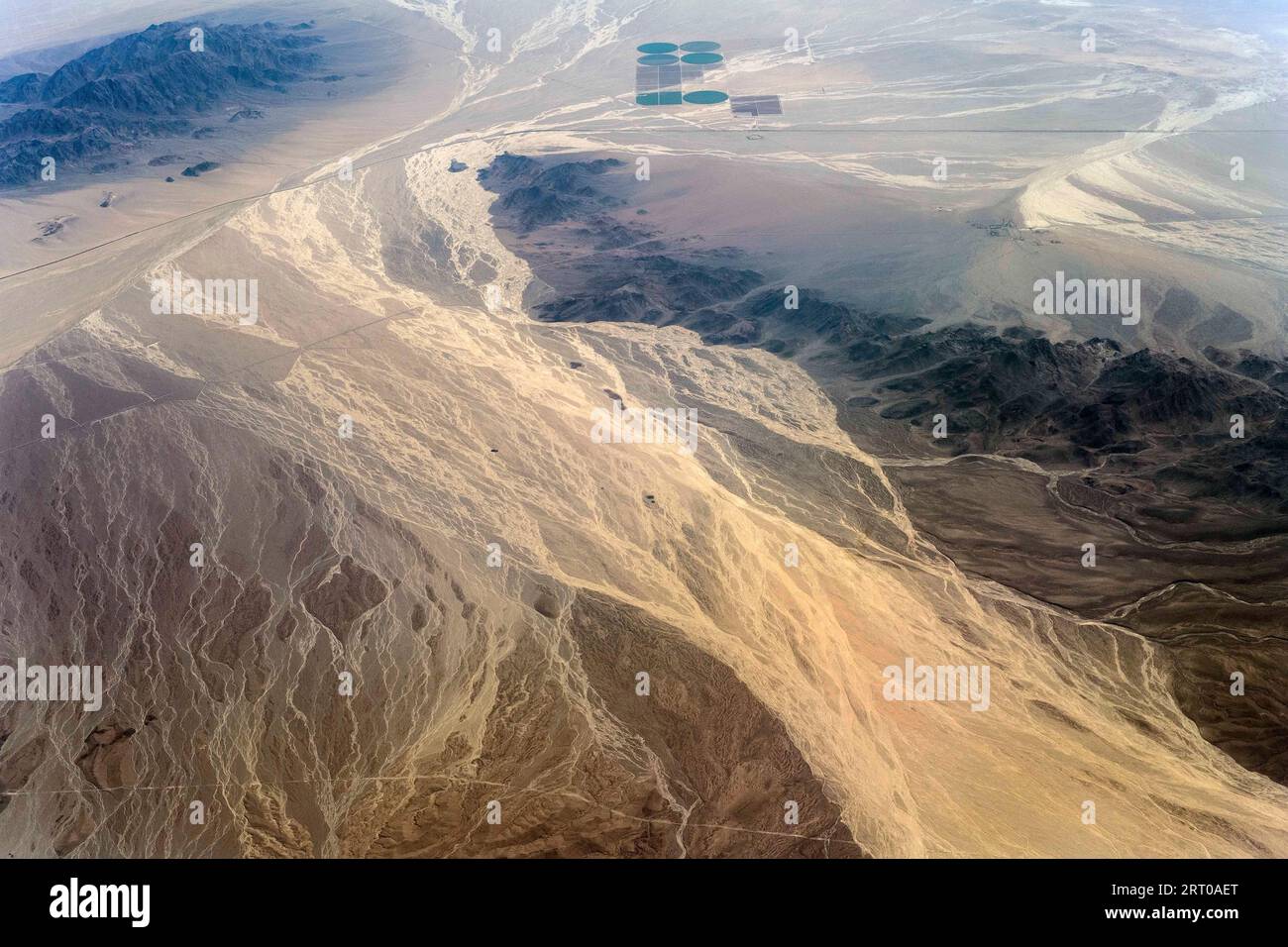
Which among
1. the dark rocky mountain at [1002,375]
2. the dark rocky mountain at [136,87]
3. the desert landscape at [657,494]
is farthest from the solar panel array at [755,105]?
the dark rocky mountain at [136,87]

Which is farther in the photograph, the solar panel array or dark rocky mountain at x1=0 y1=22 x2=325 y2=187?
the solar panel array

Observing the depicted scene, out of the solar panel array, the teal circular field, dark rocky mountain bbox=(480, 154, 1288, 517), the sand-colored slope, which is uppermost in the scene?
the teal circular field

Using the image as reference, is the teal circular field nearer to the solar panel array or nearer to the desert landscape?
the solar panel array

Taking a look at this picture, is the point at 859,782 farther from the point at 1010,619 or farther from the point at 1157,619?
the point at 1157,619

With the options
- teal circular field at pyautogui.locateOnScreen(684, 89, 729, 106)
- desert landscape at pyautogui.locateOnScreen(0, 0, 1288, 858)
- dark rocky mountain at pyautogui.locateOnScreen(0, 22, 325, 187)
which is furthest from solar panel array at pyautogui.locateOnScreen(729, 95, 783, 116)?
dark rocky mountain at pyautogui.locateOnScreen(0, 22, 325, 187)

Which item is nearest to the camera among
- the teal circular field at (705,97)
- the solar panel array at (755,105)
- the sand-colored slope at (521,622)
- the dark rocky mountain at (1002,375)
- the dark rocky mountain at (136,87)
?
the sand-colored slope at (521,622)

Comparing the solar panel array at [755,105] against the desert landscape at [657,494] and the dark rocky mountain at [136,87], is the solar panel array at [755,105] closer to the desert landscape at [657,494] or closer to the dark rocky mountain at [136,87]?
the desert landscape at [657,494]
